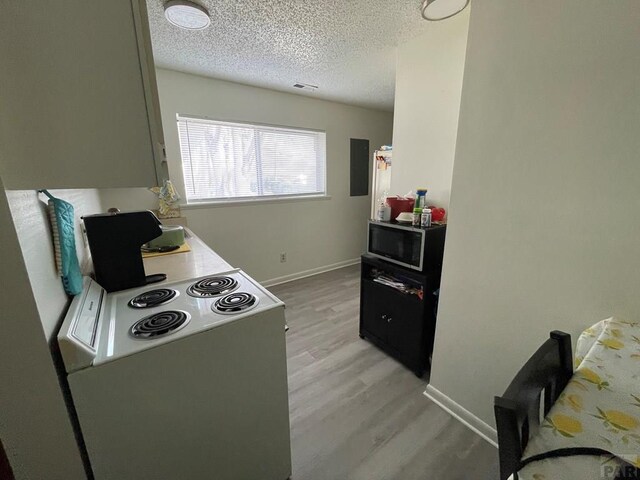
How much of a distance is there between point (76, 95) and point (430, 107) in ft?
6.72

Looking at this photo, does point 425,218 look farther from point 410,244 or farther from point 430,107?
point 430,107

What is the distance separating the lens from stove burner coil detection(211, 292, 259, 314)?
103 centimetres

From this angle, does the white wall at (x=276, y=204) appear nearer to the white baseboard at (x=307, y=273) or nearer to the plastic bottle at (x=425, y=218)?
the white baseboard at (x=307, y=273)

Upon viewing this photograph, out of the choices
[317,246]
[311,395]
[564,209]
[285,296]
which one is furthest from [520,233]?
[317,246]

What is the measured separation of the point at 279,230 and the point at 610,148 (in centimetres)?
303

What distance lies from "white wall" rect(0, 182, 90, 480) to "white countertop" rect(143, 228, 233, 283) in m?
0.70

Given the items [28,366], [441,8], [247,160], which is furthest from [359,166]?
[28,366]

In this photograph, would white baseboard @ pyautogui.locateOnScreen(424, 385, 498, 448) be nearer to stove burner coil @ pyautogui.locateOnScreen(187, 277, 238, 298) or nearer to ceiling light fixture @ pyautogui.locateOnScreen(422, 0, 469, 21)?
stove burner coil @ pyautogui.locateOnScreen(187, 277, 238, 298)

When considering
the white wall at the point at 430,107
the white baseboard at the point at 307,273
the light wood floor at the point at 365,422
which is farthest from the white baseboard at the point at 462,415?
the white baseboard at the point at 307,273

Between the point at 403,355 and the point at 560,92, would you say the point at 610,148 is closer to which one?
the point at 560,92

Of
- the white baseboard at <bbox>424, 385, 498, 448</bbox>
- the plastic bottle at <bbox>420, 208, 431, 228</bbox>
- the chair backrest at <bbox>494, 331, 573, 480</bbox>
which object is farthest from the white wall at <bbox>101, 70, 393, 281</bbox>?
the chair backrest at <bbox>494, 331, 573, 480</bbox>

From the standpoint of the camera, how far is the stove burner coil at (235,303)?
1026 mm

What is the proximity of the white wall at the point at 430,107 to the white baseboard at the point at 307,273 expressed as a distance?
2.04 meters

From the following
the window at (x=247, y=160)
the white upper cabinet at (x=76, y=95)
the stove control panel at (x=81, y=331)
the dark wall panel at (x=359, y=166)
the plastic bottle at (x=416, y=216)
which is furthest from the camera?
the dark wall panel at (x=359, y=166)
